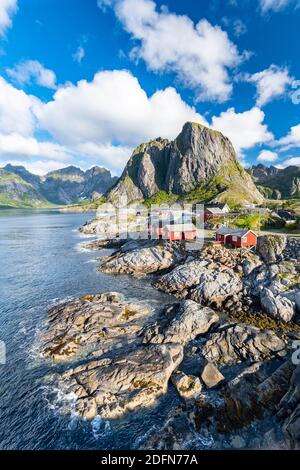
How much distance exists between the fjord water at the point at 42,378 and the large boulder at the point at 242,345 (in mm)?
6961

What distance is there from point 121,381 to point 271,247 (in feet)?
132

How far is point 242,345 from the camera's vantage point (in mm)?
26328

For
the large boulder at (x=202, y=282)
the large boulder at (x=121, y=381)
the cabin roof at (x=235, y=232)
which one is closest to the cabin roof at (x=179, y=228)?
the cabin roof at (x=235, y=232)

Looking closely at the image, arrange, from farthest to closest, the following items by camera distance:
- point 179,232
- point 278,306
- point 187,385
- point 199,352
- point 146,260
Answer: point 179,232 → point 146,260 → point 278,306 → point 199,352 → point 187,385

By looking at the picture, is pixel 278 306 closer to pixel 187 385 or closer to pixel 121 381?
pixel 187 385

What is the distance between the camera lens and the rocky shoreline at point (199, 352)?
61.0 feet

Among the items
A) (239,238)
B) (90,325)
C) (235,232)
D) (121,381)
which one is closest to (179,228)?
(235,232)

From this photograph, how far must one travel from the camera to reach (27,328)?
105 feet

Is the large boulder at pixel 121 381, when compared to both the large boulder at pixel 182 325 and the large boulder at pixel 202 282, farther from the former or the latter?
the large boulder at pixel 202 282

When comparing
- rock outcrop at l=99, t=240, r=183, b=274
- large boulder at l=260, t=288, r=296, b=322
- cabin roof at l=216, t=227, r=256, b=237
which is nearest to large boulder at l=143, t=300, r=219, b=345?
large boulder at l=260, t=288, r=296, b=322

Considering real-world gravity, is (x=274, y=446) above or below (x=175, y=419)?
above
